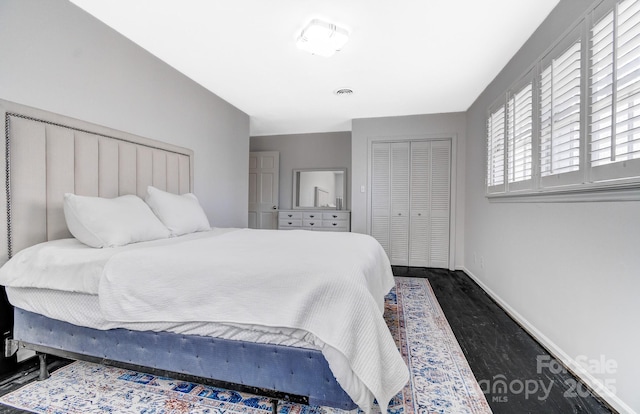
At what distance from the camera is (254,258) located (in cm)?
152

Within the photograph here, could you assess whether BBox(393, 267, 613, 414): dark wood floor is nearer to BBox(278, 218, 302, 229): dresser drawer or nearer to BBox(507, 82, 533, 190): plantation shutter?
BBox(507, 82, 533, 190): plantation shutter

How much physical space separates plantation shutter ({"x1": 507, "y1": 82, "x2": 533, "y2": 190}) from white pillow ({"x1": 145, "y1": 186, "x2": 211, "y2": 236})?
2.87m

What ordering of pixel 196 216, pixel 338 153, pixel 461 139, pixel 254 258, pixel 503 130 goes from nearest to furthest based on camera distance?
pixel 254 258 → pixel 196 216 → pixel 503 130 → pixel 461 139 → pixel 338 153

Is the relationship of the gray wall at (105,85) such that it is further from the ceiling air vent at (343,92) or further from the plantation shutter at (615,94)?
the plantation shutter at (615,94)

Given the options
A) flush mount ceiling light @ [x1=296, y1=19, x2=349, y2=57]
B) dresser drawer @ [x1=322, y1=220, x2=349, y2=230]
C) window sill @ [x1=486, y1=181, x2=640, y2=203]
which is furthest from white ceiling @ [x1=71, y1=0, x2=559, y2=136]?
dresser drawer @ [x1=322, y1=220, x2=349, y2=230]

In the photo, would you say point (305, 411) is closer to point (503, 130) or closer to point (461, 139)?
point (503, 130)

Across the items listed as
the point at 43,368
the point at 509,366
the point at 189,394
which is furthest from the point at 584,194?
the point at 43,368

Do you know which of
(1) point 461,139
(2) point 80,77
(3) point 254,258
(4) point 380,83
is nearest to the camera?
(3) point 254,258

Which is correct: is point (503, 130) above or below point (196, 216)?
above

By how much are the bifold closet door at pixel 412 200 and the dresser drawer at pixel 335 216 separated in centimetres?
51

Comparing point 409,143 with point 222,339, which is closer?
point 222,339

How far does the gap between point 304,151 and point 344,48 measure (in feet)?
9.99

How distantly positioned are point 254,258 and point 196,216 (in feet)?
4.67

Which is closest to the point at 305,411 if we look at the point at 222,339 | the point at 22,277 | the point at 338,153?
the point at 222,339
